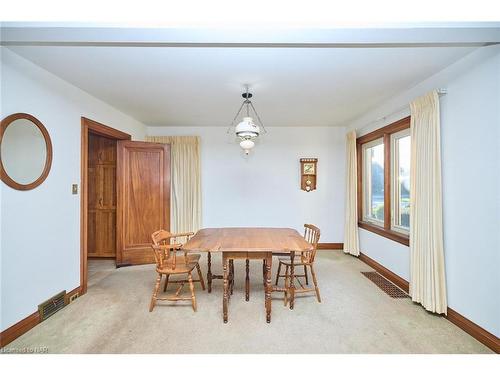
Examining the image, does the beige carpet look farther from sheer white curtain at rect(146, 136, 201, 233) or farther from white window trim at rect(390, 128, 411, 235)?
sheer white curtain at rect(146, 136, 201, 233)

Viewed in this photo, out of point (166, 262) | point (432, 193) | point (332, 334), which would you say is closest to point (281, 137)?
point (432, 193)

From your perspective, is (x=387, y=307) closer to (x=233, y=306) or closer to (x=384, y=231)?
(x=384, y=231)

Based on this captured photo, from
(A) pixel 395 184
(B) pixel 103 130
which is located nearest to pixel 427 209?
(A) pixel 395 184

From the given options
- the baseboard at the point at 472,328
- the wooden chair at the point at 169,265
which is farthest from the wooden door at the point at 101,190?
the baseboard at the point at 472,328

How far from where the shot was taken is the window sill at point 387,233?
311 cm

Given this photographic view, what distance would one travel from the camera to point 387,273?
3.43 meters

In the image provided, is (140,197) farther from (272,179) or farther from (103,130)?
(272,179)

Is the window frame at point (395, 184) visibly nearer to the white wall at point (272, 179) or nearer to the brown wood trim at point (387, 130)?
the brown wood trim at point (387, 130)

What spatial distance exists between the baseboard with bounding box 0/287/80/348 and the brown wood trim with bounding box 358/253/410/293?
3968mm

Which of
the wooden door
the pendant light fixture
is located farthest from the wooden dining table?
the wooden door

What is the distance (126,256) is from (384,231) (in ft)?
13.2

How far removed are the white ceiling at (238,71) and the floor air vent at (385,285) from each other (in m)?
2.47

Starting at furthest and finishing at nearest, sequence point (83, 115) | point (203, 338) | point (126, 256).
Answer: point (126, 256) → point (83, 115) → point (203, 338)

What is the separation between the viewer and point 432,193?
2482 mm
